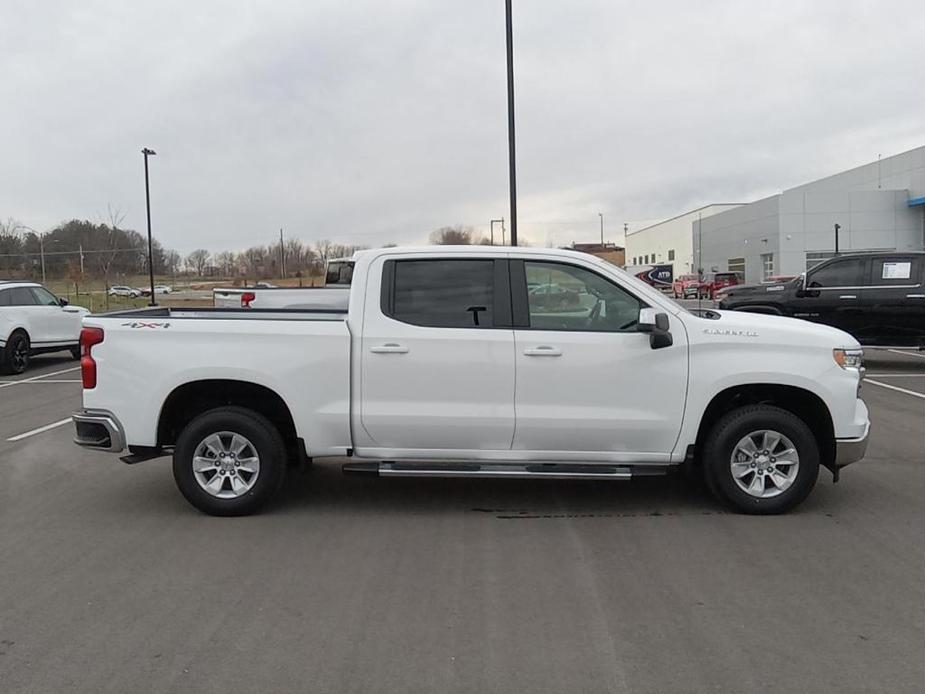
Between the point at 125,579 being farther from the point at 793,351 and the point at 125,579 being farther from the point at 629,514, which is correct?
the point at 793,351

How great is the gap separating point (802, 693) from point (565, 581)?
1484 millimetres

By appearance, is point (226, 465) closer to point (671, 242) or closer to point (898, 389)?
point (898, 389)

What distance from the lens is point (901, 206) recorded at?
175ft

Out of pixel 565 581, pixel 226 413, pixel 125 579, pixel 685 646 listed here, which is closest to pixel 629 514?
pixel 565 581

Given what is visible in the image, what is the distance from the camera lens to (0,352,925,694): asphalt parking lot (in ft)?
11.6

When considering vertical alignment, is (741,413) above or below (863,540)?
above

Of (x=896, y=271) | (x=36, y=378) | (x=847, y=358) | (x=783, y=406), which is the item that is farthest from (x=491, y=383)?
(x=36, y=378)

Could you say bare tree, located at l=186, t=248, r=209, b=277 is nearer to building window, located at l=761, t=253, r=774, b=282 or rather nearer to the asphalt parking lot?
building window, located at l=761, t=253, r=774, b=282

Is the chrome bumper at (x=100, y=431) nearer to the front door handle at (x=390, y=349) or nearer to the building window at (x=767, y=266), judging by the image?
the front door handle at (x=390, y=349)

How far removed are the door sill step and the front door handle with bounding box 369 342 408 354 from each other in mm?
825

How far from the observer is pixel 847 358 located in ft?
18.7

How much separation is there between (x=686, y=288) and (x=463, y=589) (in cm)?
5282

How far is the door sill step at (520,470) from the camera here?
561 cm

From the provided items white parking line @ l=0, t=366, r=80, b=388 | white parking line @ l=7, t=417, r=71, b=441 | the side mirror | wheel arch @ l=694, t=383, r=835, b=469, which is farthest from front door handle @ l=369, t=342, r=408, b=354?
white parking line @ l=0, t=366, r=80, b=388
